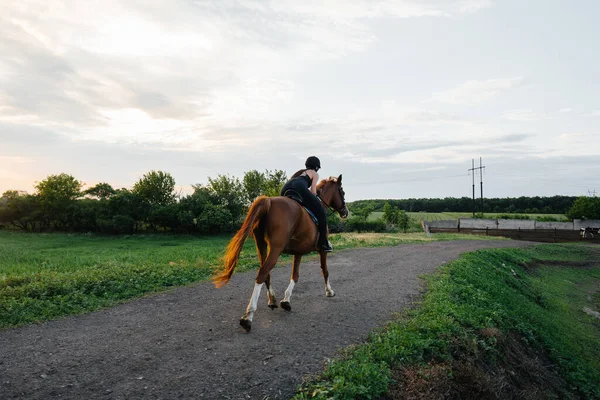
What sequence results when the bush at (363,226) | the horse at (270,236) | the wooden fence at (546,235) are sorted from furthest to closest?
the bush at (363,226) < the wooden fence at (546,235) < the horse at (270,236)

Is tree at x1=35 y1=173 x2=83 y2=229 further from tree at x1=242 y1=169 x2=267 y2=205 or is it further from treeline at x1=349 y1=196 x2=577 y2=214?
treeline at x1=349 y1=196 x2=577 y2=214

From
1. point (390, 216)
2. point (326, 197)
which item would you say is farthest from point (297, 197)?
point (390, 216)

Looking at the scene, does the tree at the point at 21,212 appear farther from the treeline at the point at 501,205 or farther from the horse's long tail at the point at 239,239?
the treeline at the point at 501,205

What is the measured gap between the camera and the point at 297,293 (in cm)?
910

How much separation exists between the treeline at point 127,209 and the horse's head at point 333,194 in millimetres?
34201

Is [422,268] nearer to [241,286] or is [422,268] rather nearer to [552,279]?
[241,286]

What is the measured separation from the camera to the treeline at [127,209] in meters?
42.7

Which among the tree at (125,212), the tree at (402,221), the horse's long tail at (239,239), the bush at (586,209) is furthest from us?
the bush at (586,209)

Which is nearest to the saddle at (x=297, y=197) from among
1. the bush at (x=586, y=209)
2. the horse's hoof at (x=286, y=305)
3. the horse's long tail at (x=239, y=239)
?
the horse's long tail at (x=239, y=239)

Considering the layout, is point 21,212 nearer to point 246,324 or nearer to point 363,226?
point 363,226

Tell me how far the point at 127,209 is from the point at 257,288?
1647 inches

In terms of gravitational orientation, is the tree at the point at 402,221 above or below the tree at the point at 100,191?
below

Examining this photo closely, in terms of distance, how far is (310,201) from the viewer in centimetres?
777

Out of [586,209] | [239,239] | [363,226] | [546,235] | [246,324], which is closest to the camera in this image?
[246,324]
